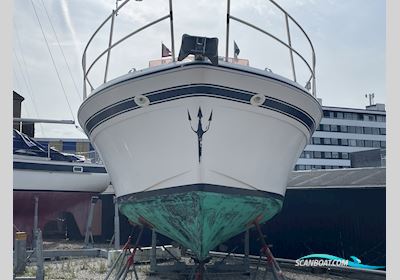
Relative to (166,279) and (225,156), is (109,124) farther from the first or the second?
(166,279)

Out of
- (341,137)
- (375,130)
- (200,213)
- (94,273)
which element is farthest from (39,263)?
(375,130)

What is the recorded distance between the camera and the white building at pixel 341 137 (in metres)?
43.3

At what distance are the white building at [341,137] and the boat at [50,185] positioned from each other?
1297 inches

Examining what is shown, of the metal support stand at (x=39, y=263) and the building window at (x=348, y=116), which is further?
the building window at (x=348, y=116)

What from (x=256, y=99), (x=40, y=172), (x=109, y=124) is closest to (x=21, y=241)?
(x=109, y=124)

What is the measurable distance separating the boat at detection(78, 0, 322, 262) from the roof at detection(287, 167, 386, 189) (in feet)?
9.36

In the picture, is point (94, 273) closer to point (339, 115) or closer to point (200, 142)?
point (200, 142)

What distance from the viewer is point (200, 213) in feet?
14.8

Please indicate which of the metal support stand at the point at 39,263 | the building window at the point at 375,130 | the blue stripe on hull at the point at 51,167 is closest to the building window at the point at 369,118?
the building window at the point at 375,130

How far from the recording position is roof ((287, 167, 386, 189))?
7.31m

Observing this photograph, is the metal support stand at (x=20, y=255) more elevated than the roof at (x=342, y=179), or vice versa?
the roof at (x=342, y=179)

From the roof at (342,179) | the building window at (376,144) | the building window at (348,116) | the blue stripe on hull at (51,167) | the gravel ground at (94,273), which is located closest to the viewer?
the gravel ground at (94,273)

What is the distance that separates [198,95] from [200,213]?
4.37 ft

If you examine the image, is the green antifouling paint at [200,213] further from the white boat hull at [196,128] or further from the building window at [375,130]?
the building window at [375,130]
